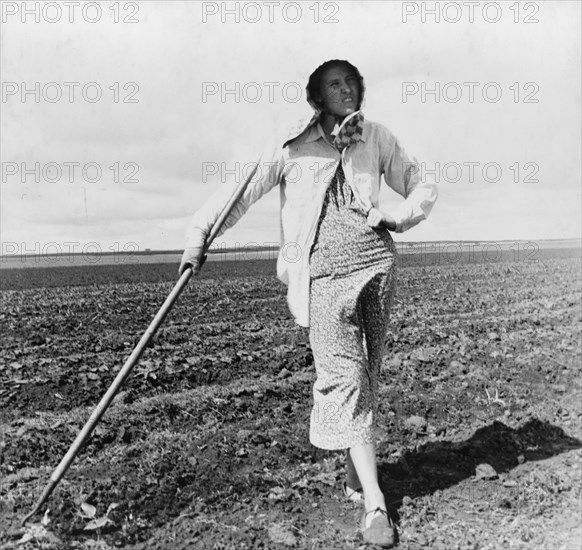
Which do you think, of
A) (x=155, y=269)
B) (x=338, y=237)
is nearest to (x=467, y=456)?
(x=338, y=237)

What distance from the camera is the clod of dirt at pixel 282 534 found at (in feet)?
8.93

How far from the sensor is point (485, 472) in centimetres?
342

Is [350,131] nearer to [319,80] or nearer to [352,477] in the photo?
[319,80]

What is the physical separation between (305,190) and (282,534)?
4.74ft

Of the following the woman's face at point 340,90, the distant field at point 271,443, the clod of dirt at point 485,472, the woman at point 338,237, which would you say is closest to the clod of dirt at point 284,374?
the distant field at point 271,443

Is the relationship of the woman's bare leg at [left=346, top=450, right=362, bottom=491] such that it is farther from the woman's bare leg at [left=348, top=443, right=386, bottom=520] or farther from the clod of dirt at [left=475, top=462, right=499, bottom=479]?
the clod of dirt at [left=475, top=462, right=499, bottom=479]

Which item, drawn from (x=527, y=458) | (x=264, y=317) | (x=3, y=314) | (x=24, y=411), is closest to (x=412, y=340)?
(x=264, y=317)

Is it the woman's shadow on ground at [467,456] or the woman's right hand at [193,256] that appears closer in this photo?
the woman's right hand at [193,256]

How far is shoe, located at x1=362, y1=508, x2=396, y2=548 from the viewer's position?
8.82 ft

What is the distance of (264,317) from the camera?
9.72m

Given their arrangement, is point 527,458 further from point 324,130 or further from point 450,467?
point 324,130

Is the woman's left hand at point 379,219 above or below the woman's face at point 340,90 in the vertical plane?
below

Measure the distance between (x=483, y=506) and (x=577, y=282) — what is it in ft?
44.7

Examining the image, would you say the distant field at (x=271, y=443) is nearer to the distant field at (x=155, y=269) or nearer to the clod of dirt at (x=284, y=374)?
the clod of dirt at (x=284, y=374)
